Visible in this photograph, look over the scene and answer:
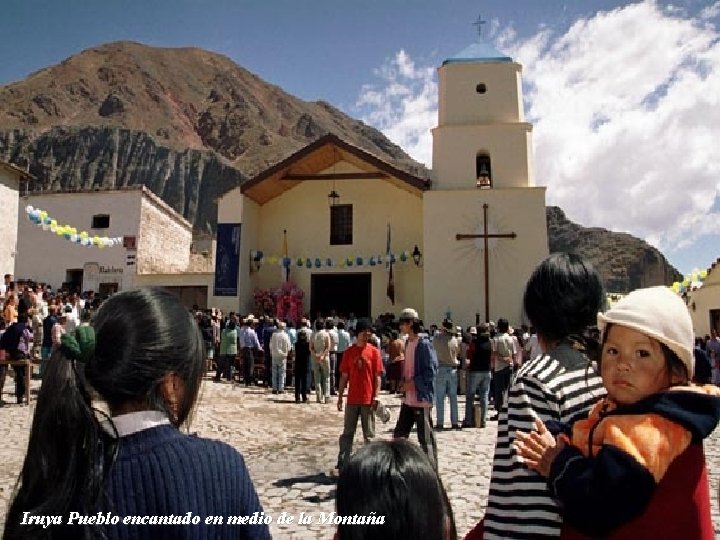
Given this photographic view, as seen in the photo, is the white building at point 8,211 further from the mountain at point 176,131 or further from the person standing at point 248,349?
the mountain at point 176,131

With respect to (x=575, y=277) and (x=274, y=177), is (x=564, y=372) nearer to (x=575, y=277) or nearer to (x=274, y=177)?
(x=575, y=277)

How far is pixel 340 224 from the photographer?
72.4 feet

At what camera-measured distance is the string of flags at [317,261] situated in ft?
69.0

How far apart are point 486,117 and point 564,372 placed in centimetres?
1931

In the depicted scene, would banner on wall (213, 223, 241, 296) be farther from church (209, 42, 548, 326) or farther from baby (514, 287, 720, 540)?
baby (514, 287, 720, 540)

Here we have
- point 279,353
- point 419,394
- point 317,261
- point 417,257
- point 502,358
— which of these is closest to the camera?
point 419,394

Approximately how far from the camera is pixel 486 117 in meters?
20.1

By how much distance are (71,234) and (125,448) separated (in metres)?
22.9

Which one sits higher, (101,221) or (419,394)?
(101,221)

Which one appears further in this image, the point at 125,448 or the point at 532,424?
the point at 532,424

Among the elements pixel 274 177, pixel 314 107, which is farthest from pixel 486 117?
pixel 314 107

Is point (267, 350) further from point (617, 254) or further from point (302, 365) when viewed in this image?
point (617, 254)

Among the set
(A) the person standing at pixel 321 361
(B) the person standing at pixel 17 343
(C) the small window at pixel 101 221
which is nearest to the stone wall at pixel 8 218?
(C) the small window at pixel 101 221

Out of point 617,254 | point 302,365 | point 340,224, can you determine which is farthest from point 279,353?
point 617,254
